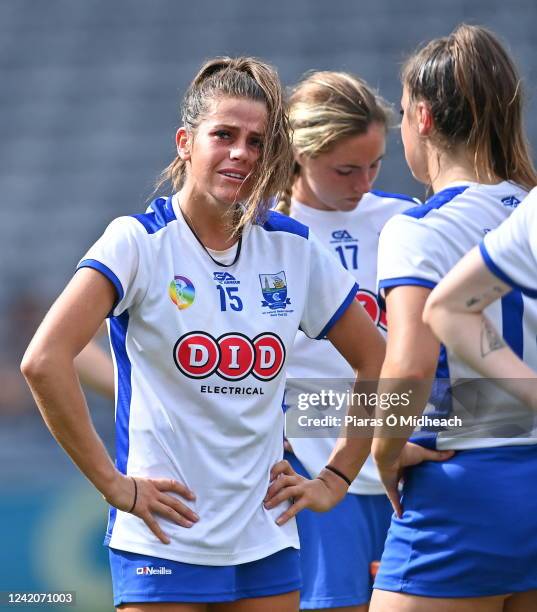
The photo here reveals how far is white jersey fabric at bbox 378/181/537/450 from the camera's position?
239cm

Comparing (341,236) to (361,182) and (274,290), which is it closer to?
(361,182)

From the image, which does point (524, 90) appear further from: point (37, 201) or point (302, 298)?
point (37, 201)

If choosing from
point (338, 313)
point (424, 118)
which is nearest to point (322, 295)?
point (338, 313)

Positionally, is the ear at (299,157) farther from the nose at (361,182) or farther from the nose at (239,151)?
the nose at (239,151)

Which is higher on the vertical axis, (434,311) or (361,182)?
(361,182)

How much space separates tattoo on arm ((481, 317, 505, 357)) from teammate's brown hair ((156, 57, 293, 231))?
0.79 meters

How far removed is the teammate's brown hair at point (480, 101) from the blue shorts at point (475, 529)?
0.67 metres

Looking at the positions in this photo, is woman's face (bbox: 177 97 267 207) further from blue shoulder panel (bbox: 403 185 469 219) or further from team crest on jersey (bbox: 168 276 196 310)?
blue shoulder panel (bbox: 403 185 469 219)

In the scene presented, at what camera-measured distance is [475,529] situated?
240 centimetres

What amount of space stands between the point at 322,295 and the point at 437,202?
42cm

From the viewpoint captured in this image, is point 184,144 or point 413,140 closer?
point 413,140

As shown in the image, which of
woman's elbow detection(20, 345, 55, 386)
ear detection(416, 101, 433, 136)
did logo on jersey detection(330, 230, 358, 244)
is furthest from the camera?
did logo on jersey detection(330, 230, 358, 244)

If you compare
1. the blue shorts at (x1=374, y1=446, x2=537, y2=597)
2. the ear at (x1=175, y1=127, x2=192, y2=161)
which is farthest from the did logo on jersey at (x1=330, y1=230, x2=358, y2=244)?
the blue shorts at (x1=374, y1=446, x2=537, y2=597)

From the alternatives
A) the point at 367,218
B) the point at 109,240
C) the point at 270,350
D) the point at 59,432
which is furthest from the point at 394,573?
the point at 367,218
